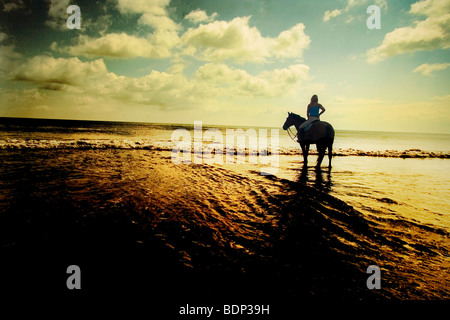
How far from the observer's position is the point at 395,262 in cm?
333

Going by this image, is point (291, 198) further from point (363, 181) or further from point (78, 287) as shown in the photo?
point (78, 287)

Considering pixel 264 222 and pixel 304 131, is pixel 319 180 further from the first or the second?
pixel 264 222

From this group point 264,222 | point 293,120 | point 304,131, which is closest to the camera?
point 264,222

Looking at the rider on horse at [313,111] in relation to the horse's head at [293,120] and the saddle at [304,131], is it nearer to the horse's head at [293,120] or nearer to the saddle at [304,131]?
the saddle at [304,131]

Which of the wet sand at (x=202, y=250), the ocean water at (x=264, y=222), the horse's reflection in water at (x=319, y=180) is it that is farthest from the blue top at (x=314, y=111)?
the wet sand at (x=202, y=250)

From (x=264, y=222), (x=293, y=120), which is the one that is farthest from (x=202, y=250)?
(x=293, y=120)

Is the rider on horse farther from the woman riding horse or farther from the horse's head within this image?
the horse's head

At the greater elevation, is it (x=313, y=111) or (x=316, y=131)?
(x=313, y=111)

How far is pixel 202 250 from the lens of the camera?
11.6ft

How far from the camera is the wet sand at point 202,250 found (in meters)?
2.66

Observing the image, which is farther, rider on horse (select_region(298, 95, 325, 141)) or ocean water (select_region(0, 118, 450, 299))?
rider on horse (select_region(298, 95, 325, 141))

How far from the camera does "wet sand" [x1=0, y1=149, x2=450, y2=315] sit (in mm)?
2660

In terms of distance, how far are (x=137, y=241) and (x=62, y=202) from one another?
3.44m

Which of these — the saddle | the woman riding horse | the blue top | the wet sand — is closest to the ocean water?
the wet sand
